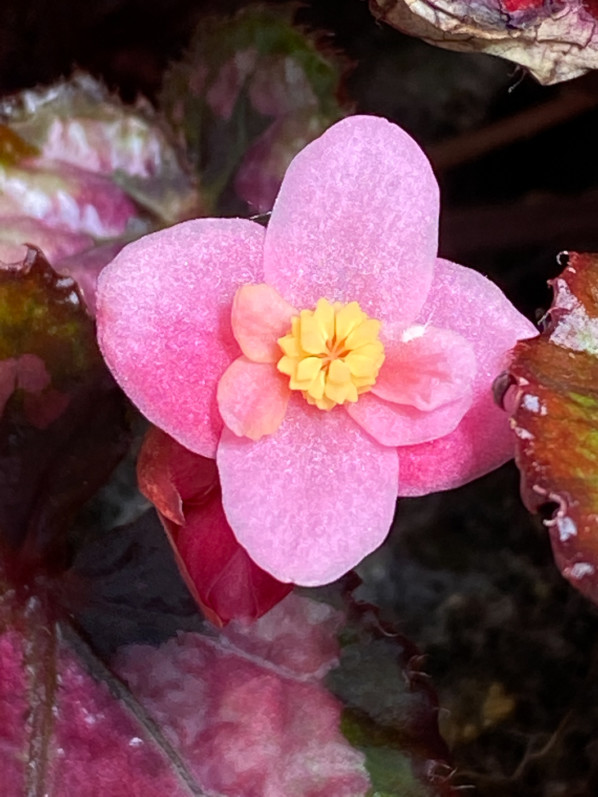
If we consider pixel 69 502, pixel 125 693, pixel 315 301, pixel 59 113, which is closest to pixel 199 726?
pixel 125 693

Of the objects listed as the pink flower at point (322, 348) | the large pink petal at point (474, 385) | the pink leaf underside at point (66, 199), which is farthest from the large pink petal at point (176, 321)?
the pink leaf underside at point (66, 199)

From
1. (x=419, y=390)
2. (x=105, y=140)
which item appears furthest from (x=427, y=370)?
(x=105, y=140)

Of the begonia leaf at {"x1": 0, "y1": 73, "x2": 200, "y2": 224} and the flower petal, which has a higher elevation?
the begonia leaf at {"x1": 0, "y1": 73, "x2": 200, "y2": 224}

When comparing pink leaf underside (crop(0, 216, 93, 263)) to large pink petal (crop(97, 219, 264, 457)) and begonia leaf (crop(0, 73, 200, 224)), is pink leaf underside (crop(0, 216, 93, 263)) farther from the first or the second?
large pink petal (crop(97, 219, 264, 457))

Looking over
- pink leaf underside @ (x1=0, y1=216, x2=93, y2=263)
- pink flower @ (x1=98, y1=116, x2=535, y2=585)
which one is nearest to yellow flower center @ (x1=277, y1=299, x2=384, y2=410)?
pink flower @ (x1=98, y1=116, x2=535, y2=585)

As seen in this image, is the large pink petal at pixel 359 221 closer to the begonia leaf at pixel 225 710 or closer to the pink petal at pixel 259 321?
the pink petal at pixel 259 321

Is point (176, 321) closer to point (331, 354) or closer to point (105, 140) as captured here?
point (331, 354)

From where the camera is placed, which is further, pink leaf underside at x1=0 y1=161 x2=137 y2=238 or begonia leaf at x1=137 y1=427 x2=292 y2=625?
pink leaf underside at x1=0 y1=161 x2=137 y2=238

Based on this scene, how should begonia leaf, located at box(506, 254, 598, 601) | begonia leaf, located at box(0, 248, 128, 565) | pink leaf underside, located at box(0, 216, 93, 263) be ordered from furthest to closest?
1. pink leaf underside, located at box(0, 216, 93, 263)
2. begonia leaf, located at box(0, 248, 128, 565)
3. begonia leaf, located at box(506, 254, 598, 601)
